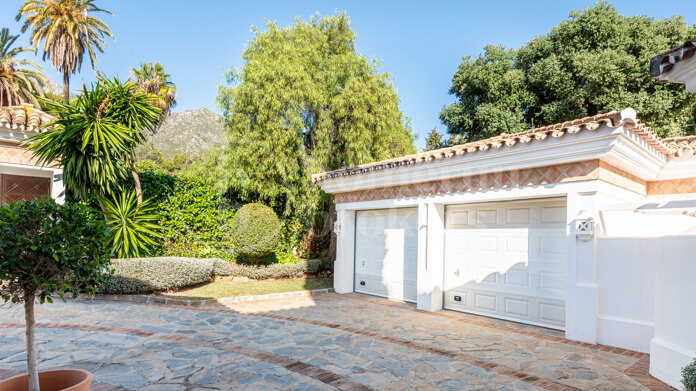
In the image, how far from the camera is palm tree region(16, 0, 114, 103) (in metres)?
20.5

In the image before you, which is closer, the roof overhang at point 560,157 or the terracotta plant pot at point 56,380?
the terracotta plant pot at point 56,380

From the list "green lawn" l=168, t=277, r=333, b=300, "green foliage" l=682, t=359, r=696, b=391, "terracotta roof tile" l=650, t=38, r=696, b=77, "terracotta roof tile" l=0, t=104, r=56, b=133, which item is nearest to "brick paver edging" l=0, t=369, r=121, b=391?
"green lawn" l=168, t=277, r=333, b=300

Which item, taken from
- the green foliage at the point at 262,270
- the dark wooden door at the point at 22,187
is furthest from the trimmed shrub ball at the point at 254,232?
the dark wooden door at the point at 22,187

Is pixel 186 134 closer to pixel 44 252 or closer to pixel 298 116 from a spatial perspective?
pixel 298 116

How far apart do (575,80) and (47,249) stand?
19455 millimetres

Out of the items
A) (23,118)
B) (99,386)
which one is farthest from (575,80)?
(23,118)

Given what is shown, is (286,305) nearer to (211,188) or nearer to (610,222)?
(211,188)

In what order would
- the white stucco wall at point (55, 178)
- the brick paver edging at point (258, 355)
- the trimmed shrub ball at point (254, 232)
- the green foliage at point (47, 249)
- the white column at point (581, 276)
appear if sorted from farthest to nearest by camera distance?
the trimmed shrub ball at point (254, 232), the white stucco wall at point (55, 178), the white column at point (581, 276), the brick paver edging at point (258, 355), the green foliage at point (47, 249)

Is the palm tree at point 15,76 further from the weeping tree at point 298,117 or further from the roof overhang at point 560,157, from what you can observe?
the roof overhang at point 560,157

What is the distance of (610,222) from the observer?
699cm

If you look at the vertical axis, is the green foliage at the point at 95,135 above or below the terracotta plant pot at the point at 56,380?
above

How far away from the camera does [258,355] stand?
19.0ft

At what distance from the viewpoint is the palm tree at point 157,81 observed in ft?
71.8

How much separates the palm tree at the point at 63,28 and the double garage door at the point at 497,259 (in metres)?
19.6
